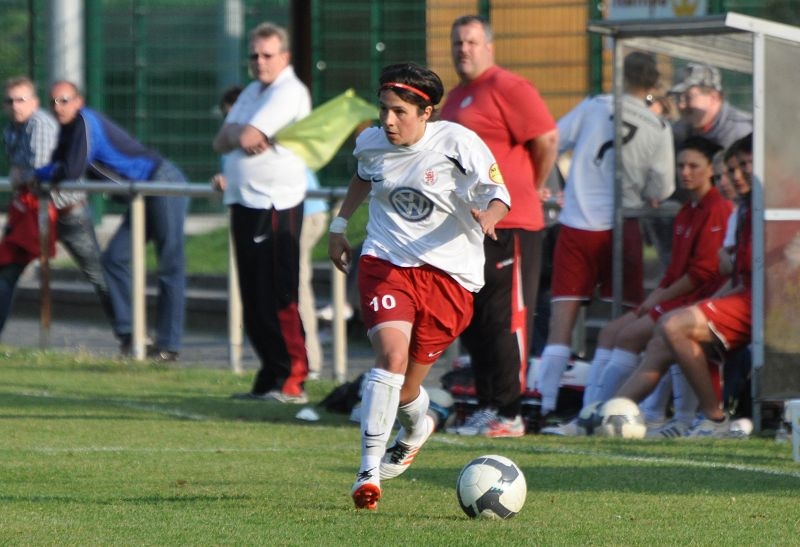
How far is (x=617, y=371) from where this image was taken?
1011 centimetres

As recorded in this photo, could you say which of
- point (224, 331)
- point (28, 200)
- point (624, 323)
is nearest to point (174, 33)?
point (224, 331)

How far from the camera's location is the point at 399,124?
24.4ft

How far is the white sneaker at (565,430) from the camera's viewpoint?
9805 millimetres

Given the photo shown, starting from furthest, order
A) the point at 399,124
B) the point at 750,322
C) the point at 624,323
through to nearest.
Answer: the point at 624,323 < the point at 750,322 < the point at 399,124

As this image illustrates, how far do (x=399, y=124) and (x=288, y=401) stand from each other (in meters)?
3.94

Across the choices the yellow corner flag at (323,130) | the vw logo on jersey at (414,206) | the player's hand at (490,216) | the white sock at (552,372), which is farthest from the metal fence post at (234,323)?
the player's hand at (490,216)

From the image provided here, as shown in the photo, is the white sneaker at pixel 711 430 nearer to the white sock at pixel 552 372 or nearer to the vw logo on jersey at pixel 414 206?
the white sock at pixel 552 372

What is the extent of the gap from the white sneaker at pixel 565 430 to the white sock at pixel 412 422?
2.41 metres

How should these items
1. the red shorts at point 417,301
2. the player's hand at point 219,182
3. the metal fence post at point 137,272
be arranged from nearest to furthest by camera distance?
the red shorts at point 417,301
the player's hand at point 219,182
the metal fence post at point 137,272

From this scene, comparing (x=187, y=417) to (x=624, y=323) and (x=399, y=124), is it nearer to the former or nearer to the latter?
(x=624, y=323)

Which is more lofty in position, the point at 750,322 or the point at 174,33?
the point at 174,33

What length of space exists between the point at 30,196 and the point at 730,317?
21.1 feet

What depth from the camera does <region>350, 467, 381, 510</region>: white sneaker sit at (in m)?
6.75

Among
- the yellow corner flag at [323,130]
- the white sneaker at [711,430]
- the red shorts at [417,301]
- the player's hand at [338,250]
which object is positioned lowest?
the white sneaker at [711,430]
